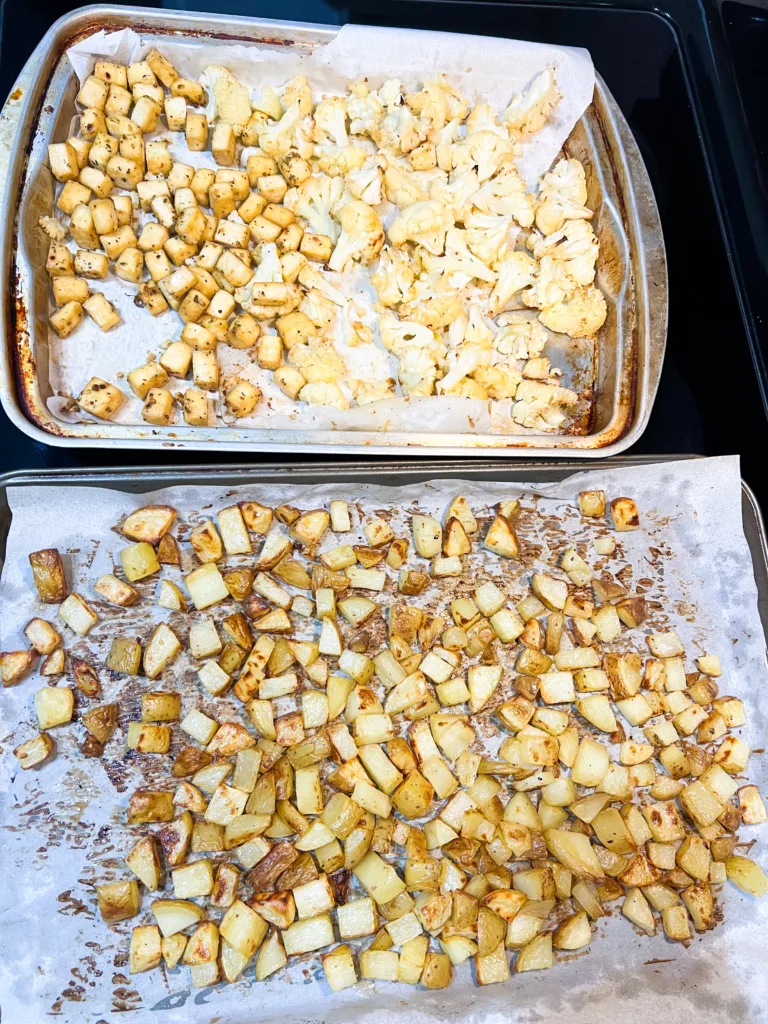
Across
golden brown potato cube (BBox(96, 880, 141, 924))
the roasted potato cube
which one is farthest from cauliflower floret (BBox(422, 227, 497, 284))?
golden brown potato cube (BBox(96, 880, 141, 924))

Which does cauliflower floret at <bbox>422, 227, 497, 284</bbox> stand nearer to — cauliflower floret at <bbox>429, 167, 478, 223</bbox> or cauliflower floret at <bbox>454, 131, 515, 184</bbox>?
cauliflower floret at <bbox>429, 167, 478, 223</bbox>

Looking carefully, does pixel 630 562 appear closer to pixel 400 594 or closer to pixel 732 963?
pixel 400 594

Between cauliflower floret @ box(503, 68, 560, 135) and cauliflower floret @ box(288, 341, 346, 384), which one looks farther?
cauliflower floret @ box(503, 68, 560, 135)

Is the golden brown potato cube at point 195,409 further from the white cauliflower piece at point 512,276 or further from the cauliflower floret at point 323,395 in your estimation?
the white cauliflower piece at point 512,276

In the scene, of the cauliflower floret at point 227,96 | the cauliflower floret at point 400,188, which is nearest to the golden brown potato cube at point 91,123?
the cauliflower floret at point 227,96

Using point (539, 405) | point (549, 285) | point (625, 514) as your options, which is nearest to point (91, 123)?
point (549, 285)
